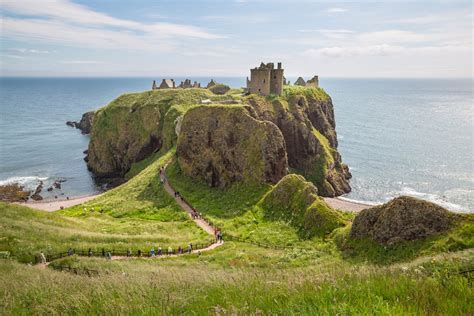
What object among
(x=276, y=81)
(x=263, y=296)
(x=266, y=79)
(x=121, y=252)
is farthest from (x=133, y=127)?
(x=263, y=296)

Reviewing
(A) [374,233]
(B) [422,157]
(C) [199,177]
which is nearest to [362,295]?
(A) [374,233]

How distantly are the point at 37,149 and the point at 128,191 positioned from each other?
7516 centimetres

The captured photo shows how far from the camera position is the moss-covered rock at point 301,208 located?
3919 centimetres

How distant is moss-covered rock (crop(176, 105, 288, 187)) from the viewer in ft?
188

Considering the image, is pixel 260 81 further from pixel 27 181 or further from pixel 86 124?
pixel 86 124

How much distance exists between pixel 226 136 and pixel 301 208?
73.7ft

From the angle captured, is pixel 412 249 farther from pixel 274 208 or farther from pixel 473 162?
pixel 473 162

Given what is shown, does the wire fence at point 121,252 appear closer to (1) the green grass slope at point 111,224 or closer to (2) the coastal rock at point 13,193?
(1) the green grass slope at point 111,224

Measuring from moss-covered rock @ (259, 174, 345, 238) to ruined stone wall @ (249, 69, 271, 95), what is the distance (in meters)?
37.9

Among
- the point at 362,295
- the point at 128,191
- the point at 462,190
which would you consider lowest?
the point at 462,190

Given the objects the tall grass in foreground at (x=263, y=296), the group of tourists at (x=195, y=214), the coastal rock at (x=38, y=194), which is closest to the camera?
the tall grass in foreground at (x=263, y=296)

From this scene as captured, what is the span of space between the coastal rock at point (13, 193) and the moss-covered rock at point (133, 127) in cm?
2005

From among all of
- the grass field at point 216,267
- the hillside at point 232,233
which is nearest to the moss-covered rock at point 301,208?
the hillside at point 232,233

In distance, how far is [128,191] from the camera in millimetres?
67000
